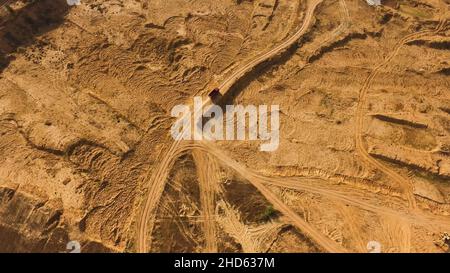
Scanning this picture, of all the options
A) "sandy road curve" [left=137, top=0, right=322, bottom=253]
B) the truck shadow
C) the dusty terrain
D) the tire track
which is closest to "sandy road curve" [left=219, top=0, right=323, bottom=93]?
"sandy road curve" [left=137, top=0, right=322, bottom=253]

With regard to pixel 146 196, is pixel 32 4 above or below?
above

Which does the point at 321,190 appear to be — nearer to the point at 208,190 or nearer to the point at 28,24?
the point at 208,190

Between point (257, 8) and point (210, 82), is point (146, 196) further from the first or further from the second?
point (257, 8)

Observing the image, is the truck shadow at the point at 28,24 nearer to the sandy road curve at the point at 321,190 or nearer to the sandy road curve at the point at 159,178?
the sandy road curve at the point at 159,178

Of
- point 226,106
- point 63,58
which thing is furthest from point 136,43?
point 226,106

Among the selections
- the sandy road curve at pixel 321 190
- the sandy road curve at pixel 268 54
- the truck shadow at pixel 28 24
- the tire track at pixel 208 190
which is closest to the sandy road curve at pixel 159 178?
the sandy road curve at pixel 268 54

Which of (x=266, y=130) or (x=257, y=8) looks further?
(x=257, y=8)

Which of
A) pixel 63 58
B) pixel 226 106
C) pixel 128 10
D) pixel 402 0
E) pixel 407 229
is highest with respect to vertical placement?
pixel 402 0
